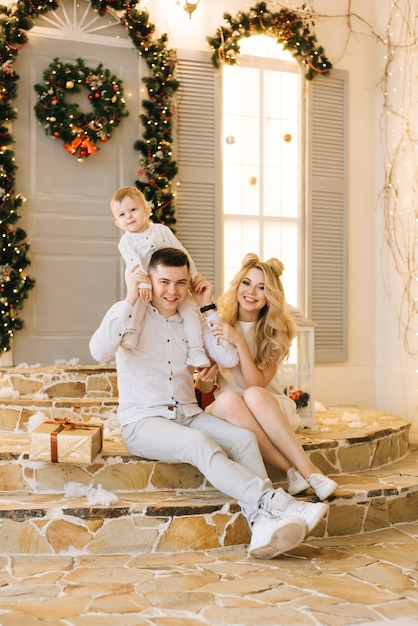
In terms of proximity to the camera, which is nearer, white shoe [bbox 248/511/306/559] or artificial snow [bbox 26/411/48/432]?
white shoe [bbox 248/511/306/559]

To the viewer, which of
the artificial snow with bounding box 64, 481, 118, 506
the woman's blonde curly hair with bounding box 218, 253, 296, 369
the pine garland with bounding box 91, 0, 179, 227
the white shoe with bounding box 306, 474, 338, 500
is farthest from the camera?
the pine garland with bounding box 91, 0, 179, 227

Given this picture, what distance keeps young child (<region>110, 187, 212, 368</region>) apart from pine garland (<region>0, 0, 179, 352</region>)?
1624mm

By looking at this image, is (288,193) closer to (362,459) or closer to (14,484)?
(362,459)

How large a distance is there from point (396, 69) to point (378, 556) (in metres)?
4.51

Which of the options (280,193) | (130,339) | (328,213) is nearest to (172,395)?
(130,339)

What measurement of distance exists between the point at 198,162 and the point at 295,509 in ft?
12.0

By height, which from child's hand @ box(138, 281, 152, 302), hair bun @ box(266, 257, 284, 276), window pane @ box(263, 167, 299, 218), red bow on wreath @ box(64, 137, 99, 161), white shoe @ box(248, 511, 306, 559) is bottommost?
white shoe @ box(248, 511, 306, 559)

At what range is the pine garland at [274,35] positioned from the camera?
18.9ft

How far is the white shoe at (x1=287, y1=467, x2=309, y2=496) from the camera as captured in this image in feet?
10.5

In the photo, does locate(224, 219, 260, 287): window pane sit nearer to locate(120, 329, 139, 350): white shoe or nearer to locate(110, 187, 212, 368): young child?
locate(110, 187, 212, 368): young child

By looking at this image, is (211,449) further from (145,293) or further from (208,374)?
(145,293)

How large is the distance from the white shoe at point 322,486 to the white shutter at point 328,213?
286 centimetres

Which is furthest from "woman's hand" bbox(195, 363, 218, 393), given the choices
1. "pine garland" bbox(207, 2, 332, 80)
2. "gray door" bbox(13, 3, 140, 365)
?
"pine garland" bbox(207, 2, 332, 80)

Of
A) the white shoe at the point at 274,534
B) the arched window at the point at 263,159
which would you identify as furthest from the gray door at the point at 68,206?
the white shoe at the point at 274,534
